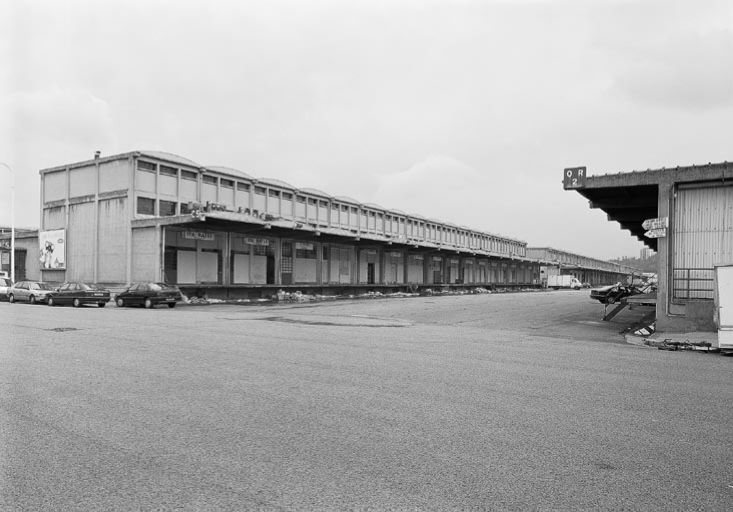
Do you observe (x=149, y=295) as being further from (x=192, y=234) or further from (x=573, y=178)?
(x=573, y=178)

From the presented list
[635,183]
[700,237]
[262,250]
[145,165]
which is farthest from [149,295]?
[700,237]

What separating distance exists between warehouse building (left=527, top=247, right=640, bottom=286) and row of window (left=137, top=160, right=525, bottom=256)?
22.2m

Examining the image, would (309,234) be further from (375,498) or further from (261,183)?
(375,498)

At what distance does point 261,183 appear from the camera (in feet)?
149

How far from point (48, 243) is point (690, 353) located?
40.1 metres

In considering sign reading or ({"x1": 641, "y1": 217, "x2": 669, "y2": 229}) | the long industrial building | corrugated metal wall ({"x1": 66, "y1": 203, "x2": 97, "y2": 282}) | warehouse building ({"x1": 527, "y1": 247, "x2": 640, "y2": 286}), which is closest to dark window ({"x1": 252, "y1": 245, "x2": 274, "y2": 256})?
the long industrial building

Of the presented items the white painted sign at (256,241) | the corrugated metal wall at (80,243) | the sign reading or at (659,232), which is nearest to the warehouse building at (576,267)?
the white painted sign at (256,241)

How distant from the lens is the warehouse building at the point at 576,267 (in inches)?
4099

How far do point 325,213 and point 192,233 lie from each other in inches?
751

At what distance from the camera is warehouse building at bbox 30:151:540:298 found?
34594mm

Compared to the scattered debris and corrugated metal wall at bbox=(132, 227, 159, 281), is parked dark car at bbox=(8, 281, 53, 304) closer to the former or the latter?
corrugated metal wall at bbox=(132, 227, 159, 281)

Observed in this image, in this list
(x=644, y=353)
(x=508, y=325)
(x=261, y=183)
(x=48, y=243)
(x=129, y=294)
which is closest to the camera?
(x=644, y=353)

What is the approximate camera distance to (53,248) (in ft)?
130

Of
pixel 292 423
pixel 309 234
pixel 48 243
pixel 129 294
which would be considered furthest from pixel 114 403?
pixel 48 243
